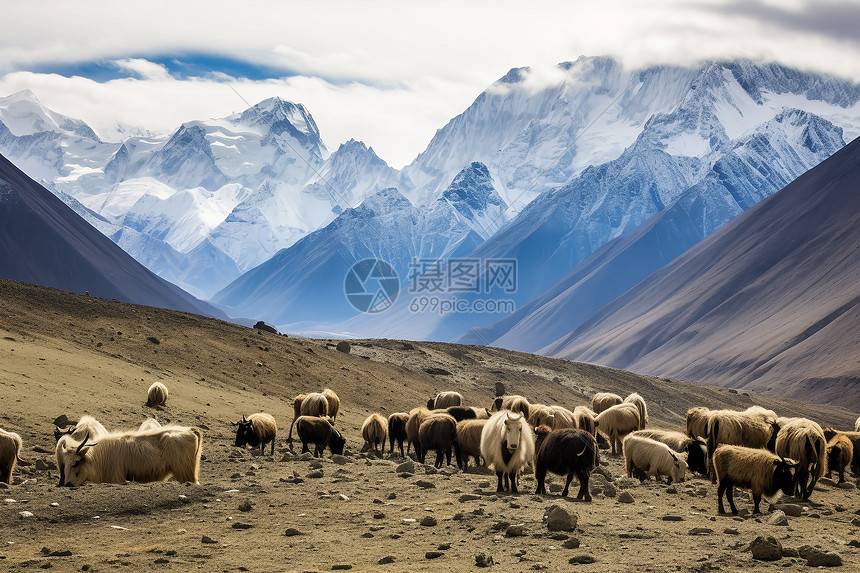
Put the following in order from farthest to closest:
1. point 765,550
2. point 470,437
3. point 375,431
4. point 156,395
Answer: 1. point 156,395
2. point 375,431
3. point 470,437
4. point 765,550

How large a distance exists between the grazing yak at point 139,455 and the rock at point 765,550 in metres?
12.5

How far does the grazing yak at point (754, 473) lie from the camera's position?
19.5m

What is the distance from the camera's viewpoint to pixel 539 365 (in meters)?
77.6

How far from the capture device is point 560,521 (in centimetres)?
1617

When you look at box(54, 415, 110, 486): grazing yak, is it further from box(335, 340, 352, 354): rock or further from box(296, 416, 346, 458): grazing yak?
box(335, 340, 352, 354): rock

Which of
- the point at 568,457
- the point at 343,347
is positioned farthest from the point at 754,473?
the point at 343,347

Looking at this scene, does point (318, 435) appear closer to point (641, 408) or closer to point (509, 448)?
point (509, 448)

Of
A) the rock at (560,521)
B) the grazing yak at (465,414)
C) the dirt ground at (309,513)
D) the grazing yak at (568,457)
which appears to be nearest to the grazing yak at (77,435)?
the dirt ground at (309,513)

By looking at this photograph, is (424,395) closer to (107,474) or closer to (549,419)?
(549,419)

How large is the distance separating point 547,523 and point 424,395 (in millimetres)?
40685

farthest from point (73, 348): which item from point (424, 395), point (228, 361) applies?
point (424, 395)

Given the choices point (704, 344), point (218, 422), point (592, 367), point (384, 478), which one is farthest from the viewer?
point (704, 344)

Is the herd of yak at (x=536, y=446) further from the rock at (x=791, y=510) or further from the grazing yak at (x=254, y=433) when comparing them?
the rock at (x=791, y=510)

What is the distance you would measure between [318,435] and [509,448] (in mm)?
10355
